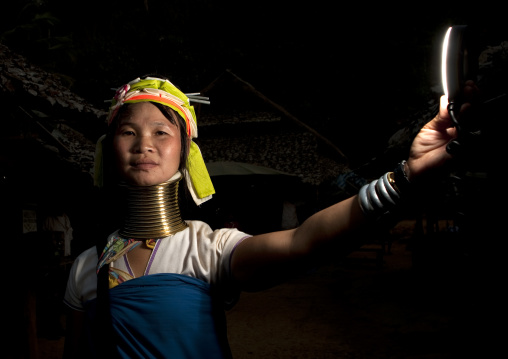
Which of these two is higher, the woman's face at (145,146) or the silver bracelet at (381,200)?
the woman's face at (145,146)

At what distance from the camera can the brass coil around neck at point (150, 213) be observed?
1.87 metres

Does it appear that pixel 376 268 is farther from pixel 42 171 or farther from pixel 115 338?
pixel 115 338

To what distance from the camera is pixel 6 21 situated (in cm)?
2070

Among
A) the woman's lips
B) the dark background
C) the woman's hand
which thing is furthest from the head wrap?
the dark background

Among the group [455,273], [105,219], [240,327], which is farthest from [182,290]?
[455,273]

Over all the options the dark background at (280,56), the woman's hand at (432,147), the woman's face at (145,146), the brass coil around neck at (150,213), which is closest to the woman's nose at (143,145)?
the woman's face at (145,146)

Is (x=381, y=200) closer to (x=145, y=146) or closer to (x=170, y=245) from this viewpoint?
(x=170, y=245)

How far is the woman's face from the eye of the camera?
186cm

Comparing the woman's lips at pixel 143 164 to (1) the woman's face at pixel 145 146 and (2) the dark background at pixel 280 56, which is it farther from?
(2) the dark background at pixel 280 56

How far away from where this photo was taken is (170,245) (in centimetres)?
179

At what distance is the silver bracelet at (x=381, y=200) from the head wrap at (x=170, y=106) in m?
0.95

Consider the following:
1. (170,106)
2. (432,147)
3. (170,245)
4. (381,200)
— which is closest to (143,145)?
(170,106)

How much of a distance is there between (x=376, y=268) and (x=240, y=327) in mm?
6667

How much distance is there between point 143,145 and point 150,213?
343mm
